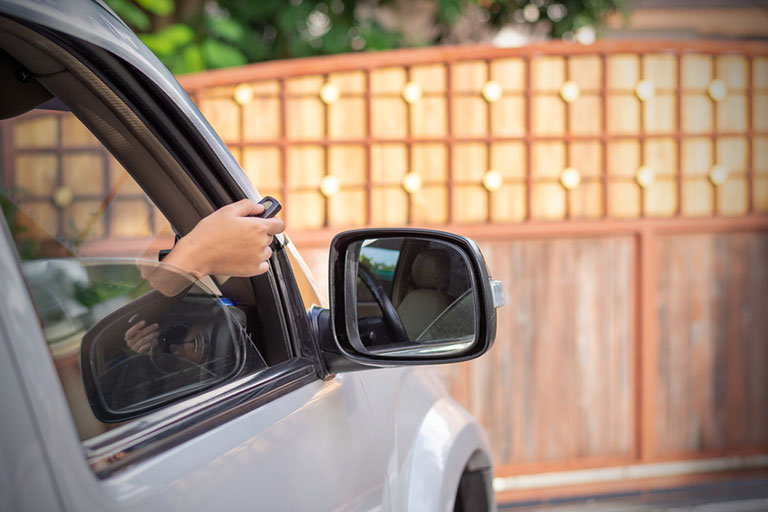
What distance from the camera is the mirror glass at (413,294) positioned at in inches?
54.3

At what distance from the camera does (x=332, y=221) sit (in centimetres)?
442

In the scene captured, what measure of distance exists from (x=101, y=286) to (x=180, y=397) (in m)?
0.19

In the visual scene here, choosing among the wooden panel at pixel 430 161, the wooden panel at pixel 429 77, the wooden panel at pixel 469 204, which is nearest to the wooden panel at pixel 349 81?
the wooden panel at pixel 429 77

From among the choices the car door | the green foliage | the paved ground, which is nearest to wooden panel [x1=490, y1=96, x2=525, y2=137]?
the paved ground

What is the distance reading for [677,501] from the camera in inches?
182

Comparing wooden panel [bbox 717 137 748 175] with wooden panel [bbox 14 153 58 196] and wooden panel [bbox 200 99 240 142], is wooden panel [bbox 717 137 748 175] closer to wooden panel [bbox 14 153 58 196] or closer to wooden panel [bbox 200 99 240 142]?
wooden panel [bbox 200 99 240 142]

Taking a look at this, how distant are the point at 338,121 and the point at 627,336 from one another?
207 cm

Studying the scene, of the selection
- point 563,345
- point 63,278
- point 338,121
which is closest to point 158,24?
point 338,121

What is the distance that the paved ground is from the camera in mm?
4500

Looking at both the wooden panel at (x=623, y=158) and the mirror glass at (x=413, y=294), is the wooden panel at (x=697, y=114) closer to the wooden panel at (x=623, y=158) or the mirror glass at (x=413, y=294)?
the wooden panel at (x=623, y=158)

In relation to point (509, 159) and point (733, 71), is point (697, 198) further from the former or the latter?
point (509, 159)

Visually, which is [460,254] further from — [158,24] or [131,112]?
[158,24]

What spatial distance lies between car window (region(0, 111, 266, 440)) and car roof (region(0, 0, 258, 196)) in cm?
13

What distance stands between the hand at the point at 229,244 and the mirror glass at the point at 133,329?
0.04 metres
